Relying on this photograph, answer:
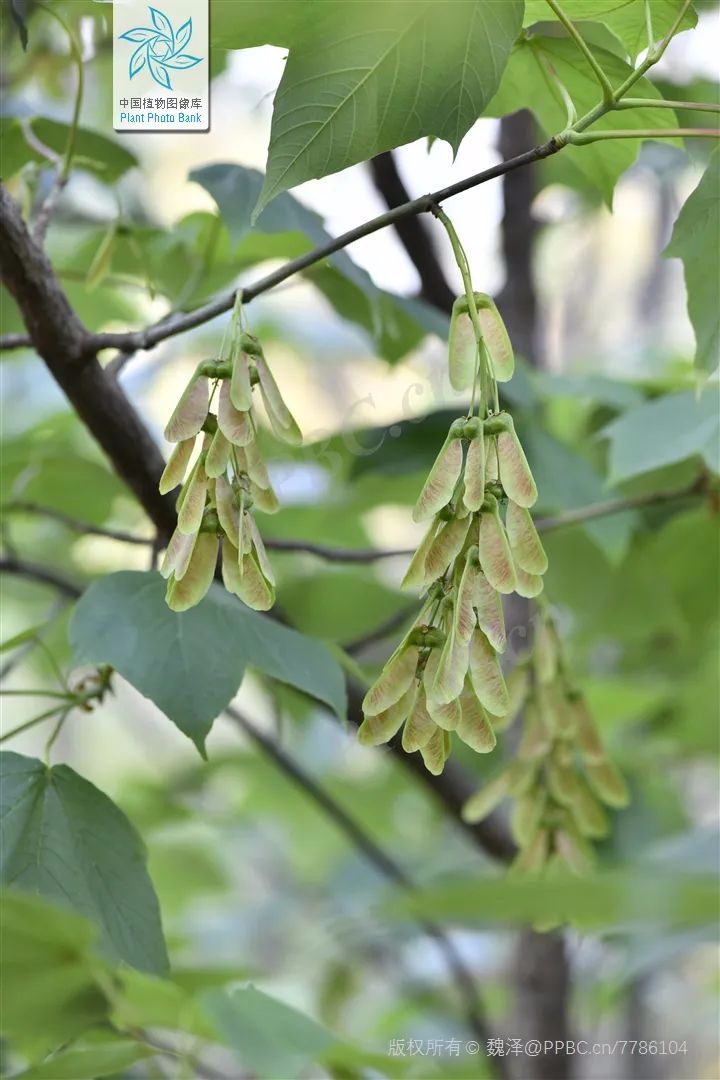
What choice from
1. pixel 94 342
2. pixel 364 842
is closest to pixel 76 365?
pixel 94 342

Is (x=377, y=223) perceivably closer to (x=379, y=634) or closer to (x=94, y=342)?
(x=94, y=342)

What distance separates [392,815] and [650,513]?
495mm

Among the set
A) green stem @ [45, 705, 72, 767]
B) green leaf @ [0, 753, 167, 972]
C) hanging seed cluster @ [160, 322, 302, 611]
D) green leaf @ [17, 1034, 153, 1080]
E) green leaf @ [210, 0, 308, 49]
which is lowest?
green leaf @ [17, 1034, 153, 1080]

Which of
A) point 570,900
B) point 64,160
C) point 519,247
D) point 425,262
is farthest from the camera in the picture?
point 519,247

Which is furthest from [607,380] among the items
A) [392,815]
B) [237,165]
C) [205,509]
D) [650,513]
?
[392,815]

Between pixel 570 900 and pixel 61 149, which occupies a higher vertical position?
pixel 61 149

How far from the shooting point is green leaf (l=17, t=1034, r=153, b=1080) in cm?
29

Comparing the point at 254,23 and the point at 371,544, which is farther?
the point at 371,544

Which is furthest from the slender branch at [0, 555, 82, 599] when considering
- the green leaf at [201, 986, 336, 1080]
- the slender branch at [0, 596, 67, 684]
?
the green leaf at [201, 986, 336, 1080]

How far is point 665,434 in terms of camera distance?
18.9 inches

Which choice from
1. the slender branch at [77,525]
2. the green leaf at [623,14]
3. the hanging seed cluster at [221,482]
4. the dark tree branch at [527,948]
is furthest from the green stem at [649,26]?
the dark tree branch at [527,948]

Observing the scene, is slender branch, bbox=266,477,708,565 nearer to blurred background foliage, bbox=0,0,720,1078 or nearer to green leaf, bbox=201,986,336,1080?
blurred background foliage, bbox=0,0,720,1078

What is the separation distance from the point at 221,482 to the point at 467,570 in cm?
7

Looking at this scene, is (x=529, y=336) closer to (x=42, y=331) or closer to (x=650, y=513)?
(x=650, y=513)
